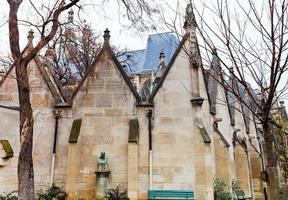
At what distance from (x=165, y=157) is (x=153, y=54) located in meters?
25.2

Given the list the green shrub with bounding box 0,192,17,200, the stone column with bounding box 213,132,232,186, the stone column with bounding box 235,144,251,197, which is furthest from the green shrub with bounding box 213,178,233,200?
the green shrub with bounding box 0,192,17,200

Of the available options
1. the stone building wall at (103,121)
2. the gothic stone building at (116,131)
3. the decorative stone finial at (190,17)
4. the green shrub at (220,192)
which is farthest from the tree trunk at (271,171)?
the green shrub at (220,192)

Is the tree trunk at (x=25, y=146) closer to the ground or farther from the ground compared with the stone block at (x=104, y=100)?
closer to the ground

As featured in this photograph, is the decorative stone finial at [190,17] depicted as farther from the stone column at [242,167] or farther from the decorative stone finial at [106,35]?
the stone column at [242,167]

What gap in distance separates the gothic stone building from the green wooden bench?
18 centimetres

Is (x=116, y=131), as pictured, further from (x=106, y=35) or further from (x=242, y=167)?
(x=242, y=167)

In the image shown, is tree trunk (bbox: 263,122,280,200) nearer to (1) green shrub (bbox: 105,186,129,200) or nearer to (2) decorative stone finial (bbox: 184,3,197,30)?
(2) decorative stone finial (bbox: 184,3,197,30)

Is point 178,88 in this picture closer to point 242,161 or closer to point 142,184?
point 142,184

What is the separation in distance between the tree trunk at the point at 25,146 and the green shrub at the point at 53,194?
252 cm

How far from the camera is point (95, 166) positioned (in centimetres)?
1112

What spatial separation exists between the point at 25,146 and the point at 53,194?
10.0ft

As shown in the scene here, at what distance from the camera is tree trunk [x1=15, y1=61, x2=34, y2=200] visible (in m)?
7.63

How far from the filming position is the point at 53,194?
10211mm

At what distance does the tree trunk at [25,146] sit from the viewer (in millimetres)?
7629
